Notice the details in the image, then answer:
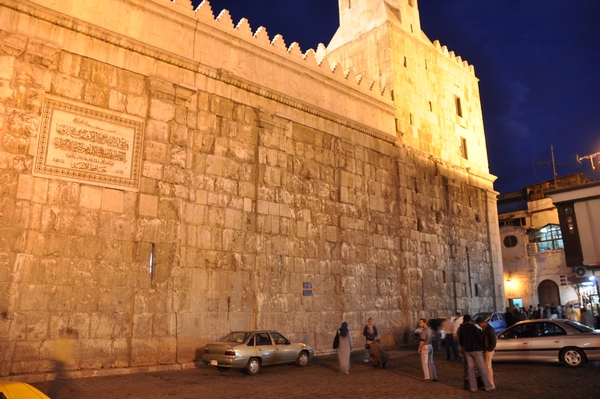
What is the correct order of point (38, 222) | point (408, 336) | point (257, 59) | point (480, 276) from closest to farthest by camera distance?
point (38, 222) < point (257, 59) < point (408, 336) < point (480, 276)

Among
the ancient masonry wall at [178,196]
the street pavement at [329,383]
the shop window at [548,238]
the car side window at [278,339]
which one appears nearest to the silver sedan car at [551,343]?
the street pavement at [329,383]

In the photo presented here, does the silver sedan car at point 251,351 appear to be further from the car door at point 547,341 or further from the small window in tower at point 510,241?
the small window in tower at point 510,241

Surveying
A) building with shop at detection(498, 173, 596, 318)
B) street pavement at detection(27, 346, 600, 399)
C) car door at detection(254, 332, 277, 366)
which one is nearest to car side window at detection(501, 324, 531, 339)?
street pavement at detection(27, 346, 600, 399)

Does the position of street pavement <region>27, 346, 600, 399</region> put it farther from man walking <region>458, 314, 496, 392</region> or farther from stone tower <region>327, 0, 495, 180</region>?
stone tower <region>327, 0, 495, 180</region>

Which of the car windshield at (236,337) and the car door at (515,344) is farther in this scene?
the car door at (515,344)

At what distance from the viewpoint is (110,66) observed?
1209 centimetres

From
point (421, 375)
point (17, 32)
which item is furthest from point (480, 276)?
point (17, 32)

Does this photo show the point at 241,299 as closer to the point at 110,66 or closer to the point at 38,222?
the point at 38,222

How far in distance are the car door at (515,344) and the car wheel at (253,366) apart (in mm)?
6721

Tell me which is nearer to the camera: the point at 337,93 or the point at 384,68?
the point at 337,93

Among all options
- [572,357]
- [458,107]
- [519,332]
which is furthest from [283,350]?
[458,107]

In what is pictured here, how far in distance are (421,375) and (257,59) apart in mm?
10941

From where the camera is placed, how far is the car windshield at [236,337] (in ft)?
38.0

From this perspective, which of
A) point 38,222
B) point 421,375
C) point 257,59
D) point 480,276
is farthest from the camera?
point 480,276
